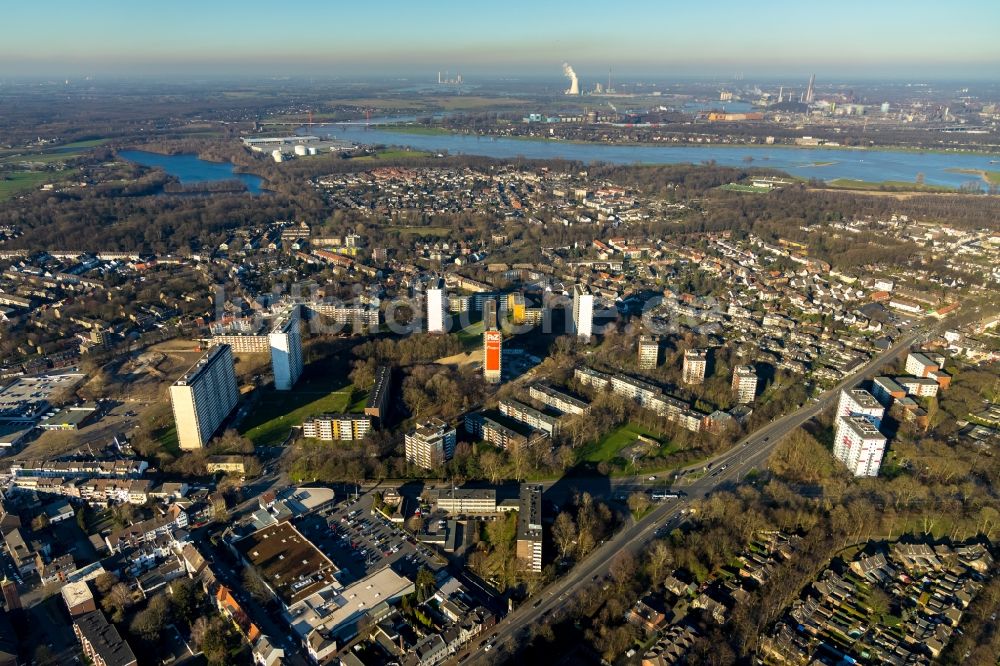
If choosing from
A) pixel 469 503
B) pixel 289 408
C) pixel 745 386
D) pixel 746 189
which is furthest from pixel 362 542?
pixel 746 189

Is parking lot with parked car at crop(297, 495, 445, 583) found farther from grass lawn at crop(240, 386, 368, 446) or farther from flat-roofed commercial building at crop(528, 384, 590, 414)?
flat-roofed commercial building at crop(528, 384, 590, 414)

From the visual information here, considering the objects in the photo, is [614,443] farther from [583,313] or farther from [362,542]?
[362,542]

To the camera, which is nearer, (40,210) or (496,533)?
(496,533)

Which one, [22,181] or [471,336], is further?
[22,181]

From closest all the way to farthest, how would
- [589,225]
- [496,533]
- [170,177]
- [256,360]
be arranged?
[496,533] → [256,360] → [589,225] → [170,177]

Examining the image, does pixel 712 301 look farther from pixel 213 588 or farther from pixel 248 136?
pixel 248 136

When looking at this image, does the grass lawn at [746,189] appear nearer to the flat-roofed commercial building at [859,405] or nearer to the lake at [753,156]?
the lake at [753,156]

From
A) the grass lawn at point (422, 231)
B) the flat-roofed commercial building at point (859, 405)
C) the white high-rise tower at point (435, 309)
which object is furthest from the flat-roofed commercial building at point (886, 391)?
the grass lawn at point (422, 231)

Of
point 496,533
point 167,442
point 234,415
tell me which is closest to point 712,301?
point 496,533
